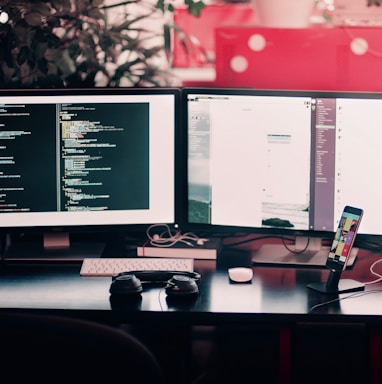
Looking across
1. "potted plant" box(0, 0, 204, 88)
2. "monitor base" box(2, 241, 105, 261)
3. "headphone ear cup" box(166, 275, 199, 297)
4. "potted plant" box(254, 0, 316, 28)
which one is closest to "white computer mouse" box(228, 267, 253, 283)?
"headphone ear cup" box(166, 275, 199, 297)

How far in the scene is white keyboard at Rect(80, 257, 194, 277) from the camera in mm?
1923

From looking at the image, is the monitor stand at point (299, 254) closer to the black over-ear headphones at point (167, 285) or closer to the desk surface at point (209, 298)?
the desk surface at point (209, 298)

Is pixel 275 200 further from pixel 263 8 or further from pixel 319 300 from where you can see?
pixel 263 8

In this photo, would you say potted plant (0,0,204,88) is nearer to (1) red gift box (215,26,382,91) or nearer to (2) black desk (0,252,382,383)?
(1) red gift box (215,26,382,91)

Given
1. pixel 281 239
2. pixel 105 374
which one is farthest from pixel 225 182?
pixel 105 374

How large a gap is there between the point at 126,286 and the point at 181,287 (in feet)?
A: 0.42

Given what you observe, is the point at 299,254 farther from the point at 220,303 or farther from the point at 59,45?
the point at 59,45

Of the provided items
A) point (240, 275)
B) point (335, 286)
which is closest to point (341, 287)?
point (335, 286)

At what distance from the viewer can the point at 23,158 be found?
2.05 metres

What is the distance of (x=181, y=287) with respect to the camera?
1.73 m

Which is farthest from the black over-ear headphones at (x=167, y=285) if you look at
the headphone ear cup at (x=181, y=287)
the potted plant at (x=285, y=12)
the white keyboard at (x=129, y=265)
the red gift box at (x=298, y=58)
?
the potted plant at (x=285, y=12)

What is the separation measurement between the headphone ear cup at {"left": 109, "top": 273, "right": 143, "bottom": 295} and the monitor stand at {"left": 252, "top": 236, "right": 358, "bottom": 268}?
408 millimetres

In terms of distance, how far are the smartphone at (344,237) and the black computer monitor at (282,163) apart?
17 cm

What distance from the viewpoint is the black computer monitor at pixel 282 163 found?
194 cm
